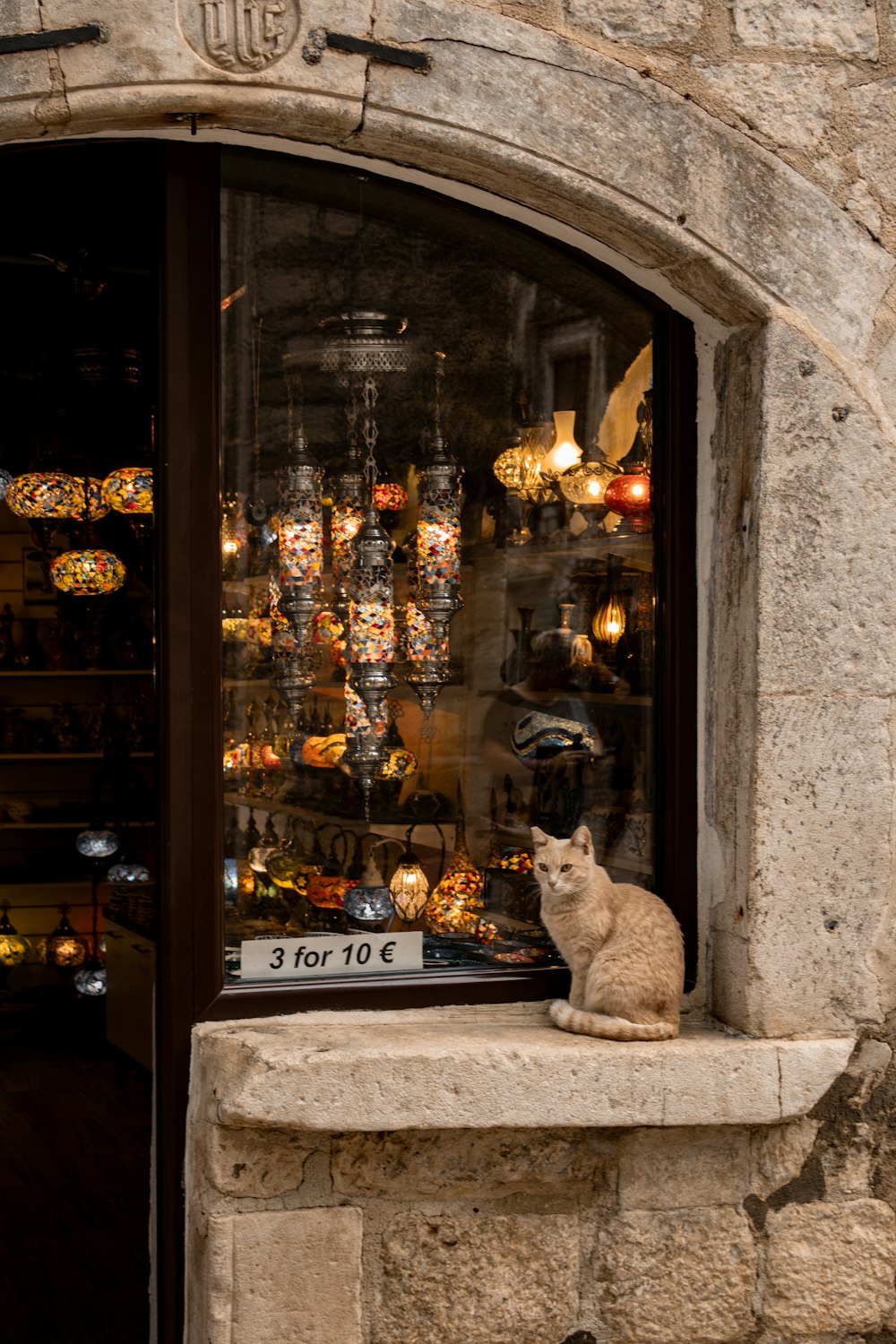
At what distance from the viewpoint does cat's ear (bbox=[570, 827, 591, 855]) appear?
9.63 ft

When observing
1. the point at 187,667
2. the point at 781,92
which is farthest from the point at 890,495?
the point at 187,667

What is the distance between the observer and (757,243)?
2.80 m

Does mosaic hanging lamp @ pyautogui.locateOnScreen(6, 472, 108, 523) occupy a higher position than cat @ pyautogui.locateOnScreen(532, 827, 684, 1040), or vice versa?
mosaic hanging lamp @ pyautogui.locateOnScreen(6, 472, 108, 523)

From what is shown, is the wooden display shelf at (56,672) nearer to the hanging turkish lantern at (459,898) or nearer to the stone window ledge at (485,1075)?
the hanging turkish lantern at (459,898)

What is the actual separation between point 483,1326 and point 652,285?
7.29ft

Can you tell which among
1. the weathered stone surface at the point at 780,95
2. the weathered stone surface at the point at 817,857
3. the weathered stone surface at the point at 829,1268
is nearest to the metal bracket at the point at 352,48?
the weathered stone surface at the point at 780,95

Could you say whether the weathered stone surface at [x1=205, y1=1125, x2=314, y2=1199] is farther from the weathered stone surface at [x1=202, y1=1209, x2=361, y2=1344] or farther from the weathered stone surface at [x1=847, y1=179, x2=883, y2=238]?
the weathered stone surface at [x1=847, y1=179, x2=883, y2=238]

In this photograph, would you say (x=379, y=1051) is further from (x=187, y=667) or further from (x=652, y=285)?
(x=652, y=285)

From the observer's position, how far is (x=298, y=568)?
121 inches

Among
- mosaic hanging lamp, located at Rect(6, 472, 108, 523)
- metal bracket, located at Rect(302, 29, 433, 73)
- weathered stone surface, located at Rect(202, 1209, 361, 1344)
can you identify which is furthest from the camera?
mosaic hanging lamp, located at Rect(6, 472, 108, 523)

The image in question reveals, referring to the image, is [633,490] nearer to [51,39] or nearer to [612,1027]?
[612,1027]

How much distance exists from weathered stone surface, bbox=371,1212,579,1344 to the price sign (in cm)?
52

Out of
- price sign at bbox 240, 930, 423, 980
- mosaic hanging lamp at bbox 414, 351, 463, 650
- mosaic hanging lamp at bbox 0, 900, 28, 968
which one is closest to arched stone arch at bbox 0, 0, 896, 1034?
mosaic hanging lamp at bbox 414, 351, 463, 650

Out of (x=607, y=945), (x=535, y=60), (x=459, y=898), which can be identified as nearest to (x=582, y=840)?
(x=607, y=945)
